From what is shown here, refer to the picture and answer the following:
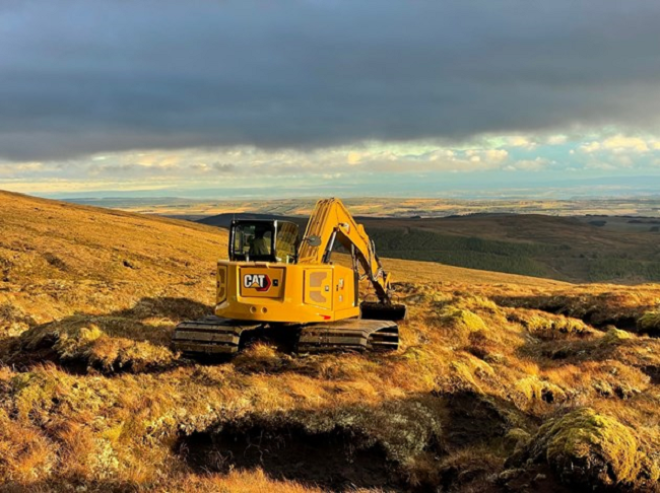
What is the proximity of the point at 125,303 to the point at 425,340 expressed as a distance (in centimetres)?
1217

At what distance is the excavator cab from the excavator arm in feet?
2.57

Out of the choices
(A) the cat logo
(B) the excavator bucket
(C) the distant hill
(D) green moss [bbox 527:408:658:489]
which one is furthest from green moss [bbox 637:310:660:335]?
(C) the distant hill

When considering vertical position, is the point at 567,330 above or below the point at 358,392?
below

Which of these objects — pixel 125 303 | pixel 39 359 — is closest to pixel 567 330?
pixel 125 303

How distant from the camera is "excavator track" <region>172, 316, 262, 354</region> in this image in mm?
13461

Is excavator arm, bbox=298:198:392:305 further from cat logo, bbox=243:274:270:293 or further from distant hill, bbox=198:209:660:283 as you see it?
distant hill, bbox=198:209:660:283

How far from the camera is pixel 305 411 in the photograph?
35.3 feet

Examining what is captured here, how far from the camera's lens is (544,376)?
15.3 m

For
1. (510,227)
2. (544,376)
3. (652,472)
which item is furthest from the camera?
(510,227)

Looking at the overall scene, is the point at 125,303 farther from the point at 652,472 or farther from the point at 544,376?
the point at 652,472

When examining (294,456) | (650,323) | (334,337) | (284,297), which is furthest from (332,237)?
(650,323)

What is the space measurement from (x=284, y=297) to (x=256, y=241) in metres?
2.13

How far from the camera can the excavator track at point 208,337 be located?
1346 centimetres

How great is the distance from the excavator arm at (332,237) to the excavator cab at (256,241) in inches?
30.8
